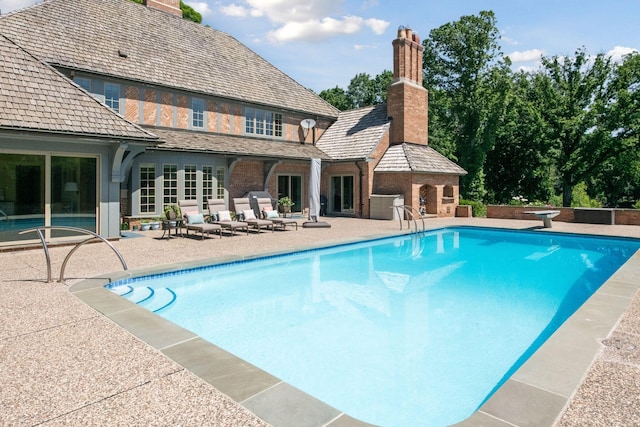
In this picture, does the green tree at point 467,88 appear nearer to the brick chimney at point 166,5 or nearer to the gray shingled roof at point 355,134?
the gray shingled roof at point 355,134

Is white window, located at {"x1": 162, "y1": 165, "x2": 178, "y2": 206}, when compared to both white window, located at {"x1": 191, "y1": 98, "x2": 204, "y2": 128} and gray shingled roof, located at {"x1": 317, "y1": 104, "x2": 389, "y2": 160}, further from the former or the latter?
gray shingled roof, located at {"x1": 317, "y1": 104, "x2": 389, "y2": 160}

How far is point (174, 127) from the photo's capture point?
17734 mm

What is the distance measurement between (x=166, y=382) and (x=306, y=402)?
1.29 meters

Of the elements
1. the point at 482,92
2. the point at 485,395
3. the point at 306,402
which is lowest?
the point at 485,395

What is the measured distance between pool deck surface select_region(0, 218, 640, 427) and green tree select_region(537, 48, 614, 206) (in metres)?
25.9

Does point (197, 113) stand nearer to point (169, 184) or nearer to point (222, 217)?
point (169, 184)

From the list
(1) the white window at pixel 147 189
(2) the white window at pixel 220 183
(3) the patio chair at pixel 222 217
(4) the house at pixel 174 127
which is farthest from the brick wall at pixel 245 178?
(1) the white window at pixel 147 189

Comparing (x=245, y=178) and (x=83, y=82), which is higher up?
(x=83, y=82)

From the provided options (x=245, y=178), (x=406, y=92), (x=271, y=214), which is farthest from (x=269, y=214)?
(x=406, y=92)

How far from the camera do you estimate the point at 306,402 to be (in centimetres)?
319

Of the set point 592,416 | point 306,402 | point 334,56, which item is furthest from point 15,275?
point 334,56

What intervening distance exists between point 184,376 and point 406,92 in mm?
20789

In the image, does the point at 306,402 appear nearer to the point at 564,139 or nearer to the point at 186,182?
the point at 186,182

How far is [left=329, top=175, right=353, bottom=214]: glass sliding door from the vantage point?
2252cm
